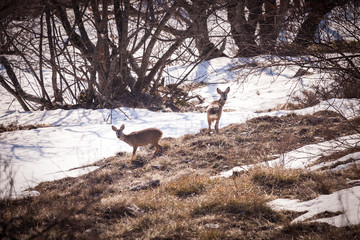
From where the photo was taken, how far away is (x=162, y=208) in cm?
392

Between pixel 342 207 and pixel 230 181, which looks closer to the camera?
pixel 342 207

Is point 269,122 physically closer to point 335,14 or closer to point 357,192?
point 335,14

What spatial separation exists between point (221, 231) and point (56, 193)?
2.98 metres

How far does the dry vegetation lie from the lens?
315 cm

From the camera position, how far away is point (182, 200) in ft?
14.1

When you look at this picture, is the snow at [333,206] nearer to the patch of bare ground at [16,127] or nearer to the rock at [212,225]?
the rock at [212,225]

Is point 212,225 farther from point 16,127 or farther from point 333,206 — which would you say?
point 16,127

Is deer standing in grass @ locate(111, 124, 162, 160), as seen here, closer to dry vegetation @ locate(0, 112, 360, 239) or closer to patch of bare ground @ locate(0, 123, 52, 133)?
dry vegetation @ locate(0, 112, 360, 239)

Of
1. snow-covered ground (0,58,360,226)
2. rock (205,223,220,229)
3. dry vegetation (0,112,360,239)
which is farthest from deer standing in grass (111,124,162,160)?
rock (205,223,220,229)

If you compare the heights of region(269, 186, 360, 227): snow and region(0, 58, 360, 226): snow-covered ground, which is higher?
region(0, 58, 360, 226): snow-covered ground

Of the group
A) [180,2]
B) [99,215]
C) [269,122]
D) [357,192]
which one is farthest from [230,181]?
[180,2]

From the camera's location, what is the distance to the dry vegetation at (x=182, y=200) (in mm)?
3152

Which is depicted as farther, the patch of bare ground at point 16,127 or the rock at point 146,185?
the patch of bare ground at point 16,127

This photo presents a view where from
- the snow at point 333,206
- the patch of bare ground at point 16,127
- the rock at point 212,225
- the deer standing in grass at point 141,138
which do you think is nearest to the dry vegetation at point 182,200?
the rock at point 212,225
